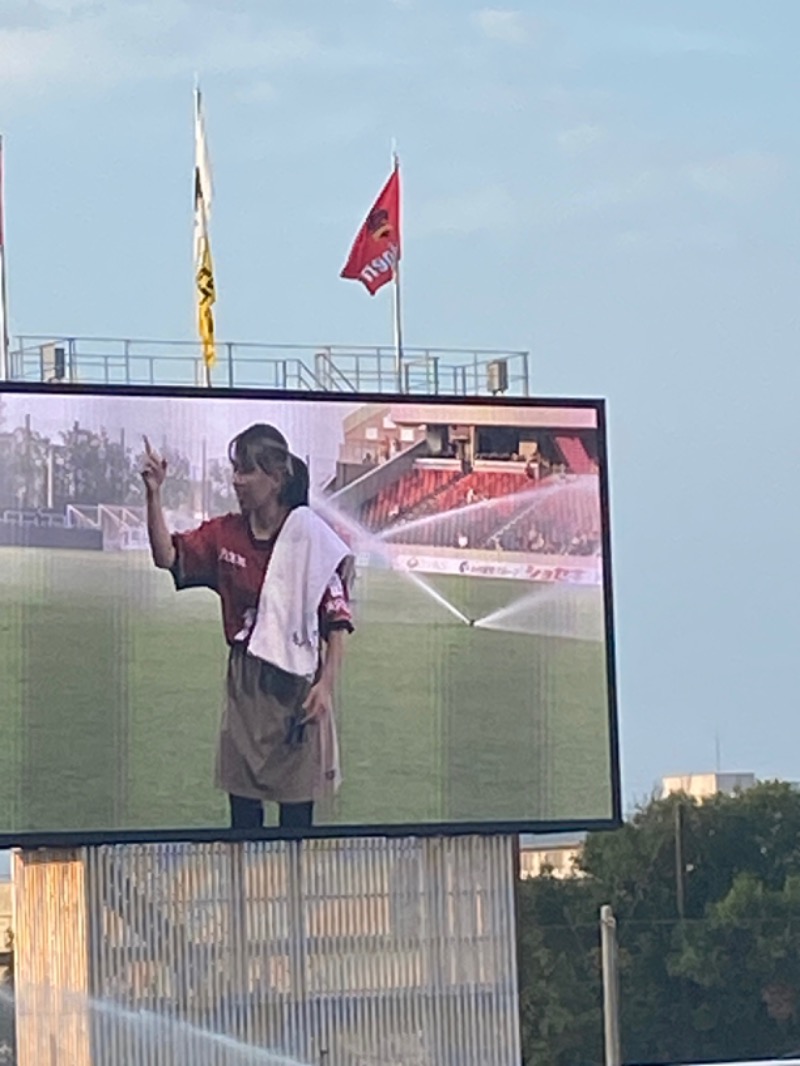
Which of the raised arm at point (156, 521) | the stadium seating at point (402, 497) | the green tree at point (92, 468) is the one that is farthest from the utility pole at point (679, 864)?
the green tree at point (92, 468)

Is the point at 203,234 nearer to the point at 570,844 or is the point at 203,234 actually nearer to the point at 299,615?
the point at 299,615

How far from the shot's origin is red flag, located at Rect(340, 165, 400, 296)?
30734mm

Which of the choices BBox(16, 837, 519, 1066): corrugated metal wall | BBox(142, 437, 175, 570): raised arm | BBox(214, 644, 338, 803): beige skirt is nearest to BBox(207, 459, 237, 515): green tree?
BBox(142, 437, 175, 570): raised arm

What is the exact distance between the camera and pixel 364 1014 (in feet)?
94.9

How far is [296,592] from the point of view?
1117 inches

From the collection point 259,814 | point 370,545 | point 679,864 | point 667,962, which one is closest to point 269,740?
point 259,814

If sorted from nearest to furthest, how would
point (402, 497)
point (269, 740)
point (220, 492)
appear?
point (269, 740) → point (220, 492) → point (402, 497)

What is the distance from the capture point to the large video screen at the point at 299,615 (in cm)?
2755

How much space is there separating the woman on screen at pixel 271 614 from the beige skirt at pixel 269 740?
0.03 ft

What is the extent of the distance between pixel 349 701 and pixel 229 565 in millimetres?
1924

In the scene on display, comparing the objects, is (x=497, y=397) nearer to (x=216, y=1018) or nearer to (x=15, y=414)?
(x=15, y=414)

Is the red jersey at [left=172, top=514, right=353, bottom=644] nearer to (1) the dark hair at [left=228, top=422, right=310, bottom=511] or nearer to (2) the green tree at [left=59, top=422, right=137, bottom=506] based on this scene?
(1) the dark hair at [left=228, top=422, right=310, bottom=511]

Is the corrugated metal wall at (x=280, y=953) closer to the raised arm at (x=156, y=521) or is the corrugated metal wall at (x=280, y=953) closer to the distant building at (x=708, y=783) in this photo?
the raised arm at (x=156, y=521)

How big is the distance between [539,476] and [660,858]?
33097 mm
